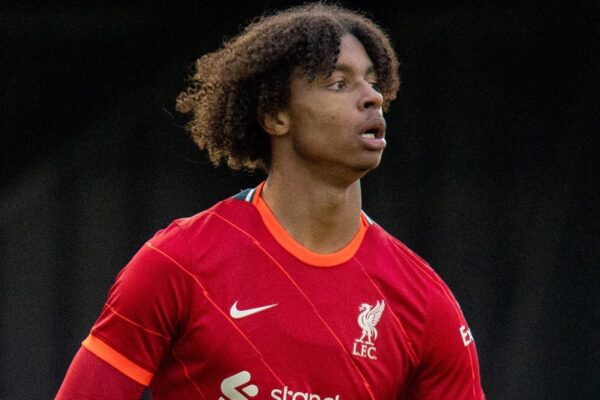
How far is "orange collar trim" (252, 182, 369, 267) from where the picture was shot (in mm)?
3469

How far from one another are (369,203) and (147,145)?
928mm

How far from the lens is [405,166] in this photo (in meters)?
5.31

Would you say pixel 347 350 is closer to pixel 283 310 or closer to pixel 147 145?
pixel 283 310

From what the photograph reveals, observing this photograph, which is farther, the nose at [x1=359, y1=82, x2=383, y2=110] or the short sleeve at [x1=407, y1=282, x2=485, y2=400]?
the short sleeve at [x1=407, y1=282, x2=485, y2=400]

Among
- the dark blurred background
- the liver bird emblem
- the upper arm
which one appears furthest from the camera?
the dark blurred background

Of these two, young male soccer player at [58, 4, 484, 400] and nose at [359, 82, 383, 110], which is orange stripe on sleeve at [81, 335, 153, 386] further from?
nose at [359, 82, 383, 110]

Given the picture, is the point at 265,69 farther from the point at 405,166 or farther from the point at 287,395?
the point at 405,166

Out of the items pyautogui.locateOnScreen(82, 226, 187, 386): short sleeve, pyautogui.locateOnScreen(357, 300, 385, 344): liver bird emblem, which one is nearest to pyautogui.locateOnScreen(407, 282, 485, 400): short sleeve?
pyautogui.locateOnScreen(357, 300, 385, 344): liver bird emblem

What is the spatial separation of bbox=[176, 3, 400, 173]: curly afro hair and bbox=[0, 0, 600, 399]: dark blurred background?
1287mm

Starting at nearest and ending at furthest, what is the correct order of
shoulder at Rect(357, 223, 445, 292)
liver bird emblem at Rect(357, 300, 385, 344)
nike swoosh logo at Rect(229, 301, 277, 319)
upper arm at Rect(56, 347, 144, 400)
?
upper arm at Rect(56, 347, 144, 400), nike swoosh logo at Rect(229, 301, 277, 319), liver bird emblem at Rect(357, 300, 385, 344), shoulder at Rect(357, 223, 445, 292)

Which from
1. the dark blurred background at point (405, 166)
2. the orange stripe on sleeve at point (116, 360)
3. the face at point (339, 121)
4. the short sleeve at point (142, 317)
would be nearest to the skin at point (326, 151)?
the face at point (339, 121)

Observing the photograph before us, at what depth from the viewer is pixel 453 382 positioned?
11.7ft

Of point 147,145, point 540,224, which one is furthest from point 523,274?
point 147,145

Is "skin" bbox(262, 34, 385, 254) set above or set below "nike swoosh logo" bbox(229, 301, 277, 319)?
above
